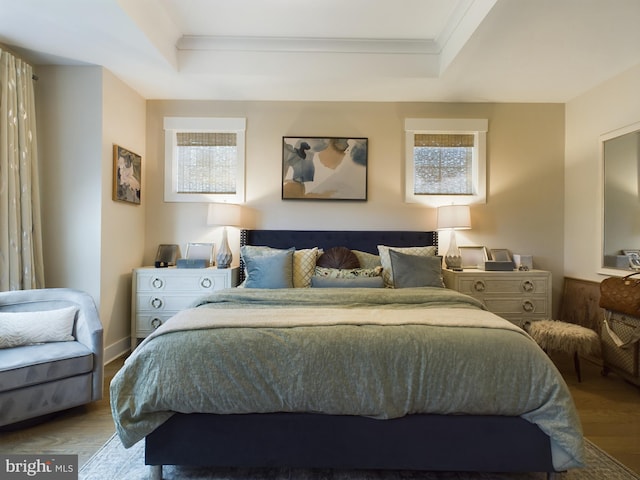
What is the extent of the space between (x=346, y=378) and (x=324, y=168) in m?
2.55

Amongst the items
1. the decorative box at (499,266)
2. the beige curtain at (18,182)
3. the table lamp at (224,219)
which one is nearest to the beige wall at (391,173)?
the table lamp at (224,219)

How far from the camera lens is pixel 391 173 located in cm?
367

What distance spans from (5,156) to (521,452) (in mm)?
3704

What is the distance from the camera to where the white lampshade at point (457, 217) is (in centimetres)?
336

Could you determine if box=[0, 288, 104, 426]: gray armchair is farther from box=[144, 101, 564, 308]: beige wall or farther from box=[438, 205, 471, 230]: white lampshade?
box=[438, 205, 471, 230]: white lampshade

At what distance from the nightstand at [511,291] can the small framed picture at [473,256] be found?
1.16 feet

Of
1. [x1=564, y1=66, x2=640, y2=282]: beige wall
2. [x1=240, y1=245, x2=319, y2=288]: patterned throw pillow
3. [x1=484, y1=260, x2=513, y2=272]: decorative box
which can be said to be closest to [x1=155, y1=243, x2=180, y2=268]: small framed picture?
[x1=240, y1=245, x2=319, y2=288]: patterned throw pillow

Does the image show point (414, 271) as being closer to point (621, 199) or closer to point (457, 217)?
point (457, 217)

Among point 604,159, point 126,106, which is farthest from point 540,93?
point 126,106

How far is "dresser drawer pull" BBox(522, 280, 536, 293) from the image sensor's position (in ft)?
10.6

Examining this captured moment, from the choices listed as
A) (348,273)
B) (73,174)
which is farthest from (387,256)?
(73,174)

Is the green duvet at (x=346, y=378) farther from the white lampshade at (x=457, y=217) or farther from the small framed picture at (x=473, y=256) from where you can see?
the small framed picture at (x=473, y=256)

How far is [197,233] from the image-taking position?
3.69 meters

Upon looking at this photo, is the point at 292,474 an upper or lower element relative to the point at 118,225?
lower
